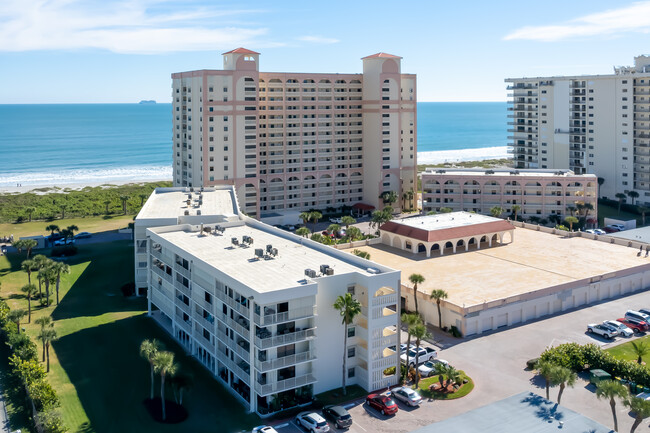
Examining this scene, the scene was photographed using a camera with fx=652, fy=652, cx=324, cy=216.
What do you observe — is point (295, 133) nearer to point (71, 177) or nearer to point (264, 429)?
point (264, 429)

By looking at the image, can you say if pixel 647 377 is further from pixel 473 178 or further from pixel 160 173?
pixel 160 173

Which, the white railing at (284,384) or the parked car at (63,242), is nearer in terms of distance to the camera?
the white railing at (284,384)

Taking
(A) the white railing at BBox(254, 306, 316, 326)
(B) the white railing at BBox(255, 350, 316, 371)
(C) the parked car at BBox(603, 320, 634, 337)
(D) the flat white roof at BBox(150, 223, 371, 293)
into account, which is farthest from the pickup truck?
(C) the parked car at BBox(603, 320, 634, 337)

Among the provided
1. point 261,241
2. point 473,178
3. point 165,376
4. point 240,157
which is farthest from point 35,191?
point 165,376

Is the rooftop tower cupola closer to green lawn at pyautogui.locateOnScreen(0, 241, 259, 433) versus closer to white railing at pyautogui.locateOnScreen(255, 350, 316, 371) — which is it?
green lawn at pyautogui.locateOnScreen(0, 241, 259, 433)

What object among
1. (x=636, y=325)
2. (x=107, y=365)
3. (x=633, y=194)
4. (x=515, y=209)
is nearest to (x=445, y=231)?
(x=515, y=209)

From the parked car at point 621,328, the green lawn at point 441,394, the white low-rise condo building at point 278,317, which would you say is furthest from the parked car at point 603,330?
the white low-rise condo building at point 278,317

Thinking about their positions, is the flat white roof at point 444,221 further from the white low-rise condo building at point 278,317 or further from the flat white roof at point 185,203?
the white low-rise condo building at point 278,317
